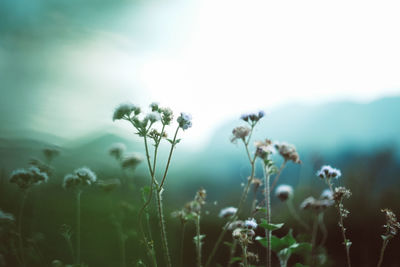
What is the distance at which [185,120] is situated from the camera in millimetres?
1931

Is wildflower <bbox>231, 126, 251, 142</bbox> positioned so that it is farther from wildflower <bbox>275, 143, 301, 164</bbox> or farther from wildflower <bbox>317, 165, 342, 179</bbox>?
wildflower <bbox>317, 165, 342, 179</bbox>

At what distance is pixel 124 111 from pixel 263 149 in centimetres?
90

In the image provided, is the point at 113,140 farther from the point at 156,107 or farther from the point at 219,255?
the point at 219,255

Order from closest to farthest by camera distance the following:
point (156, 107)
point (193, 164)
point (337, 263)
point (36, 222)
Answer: point (156, 107), point (36, 222), point (337, 263), point (193, 164)

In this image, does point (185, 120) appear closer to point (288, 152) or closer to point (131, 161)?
point (131, 161)

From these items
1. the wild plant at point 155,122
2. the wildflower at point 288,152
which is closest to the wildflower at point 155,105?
the wild plant at point 155,122

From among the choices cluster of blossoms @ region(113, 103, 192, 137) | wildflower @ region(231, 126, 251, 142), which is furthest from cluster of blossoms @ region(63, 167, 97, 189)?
wildflower @ region(231, 126, 251, 142)

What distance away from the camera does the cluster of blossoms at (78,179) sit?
6.90ft

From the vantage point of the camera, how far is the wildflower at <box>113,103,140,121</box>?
189 cm

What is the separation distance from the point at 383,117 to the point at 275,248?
2.87 meters

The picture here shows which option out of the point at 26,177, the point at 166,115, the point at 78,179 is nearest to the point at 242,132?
the point at 166,115

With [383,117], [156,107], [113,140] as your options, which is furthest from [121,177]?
[383,117]

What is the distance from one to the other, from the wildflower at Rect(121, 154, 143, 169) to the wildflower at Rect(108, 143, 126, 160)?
1.25 ft

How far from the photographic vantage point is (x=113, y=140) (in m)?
2.90
